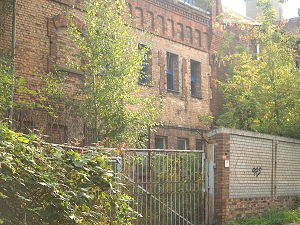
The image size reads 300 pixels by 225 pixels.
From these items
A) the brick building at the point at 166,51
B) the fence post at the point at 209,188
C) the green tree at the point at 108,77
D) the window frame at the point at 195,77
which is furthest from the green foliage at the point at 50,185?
the window frame at the point at 195,77

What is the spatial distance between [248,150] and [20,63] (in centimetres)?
705

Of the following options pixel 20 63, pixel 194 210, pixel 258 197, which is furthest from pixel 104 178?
pixel 20 63

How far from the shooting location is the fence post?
15.1 metres

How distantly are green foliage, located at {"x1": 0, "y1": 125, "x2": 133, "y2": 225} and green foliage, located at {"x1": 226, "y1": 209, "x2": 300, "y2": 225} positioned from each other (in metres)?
7.56

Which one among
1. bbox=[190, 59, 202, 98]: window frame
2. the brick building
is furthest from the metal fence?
bbox=[190, 59, 202, 98]: window frame

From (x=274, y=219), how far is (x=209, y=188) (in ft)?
8.04

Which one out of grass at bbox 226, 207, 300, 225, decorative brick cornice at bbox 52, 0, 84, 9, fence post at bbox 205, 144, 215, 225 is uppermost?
decorative brick cornice at bbox 52, 0, 84, 9

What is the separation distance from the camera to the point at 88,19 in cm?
1661

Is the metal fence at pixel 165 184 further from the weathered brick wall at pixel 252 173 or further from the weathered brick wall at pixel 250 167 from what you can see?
the weathered brick wall at pixel 250 167

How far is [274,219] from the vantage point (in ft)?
54.4

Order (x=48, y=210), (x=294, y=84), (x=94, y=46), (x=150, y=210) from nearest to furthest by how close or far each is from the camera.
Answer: (x=48, y=210) → (x=150, y=210) → (x=94, y=46) → (x=294, y=84)

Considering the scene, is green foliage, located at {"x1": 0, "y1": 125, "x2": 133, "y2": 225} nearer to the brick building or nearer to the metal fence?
the metal fence

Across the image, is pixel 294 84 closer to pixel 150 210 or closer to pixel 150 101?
pixel 150 101

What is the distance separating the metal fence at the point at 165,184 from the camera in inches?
502
